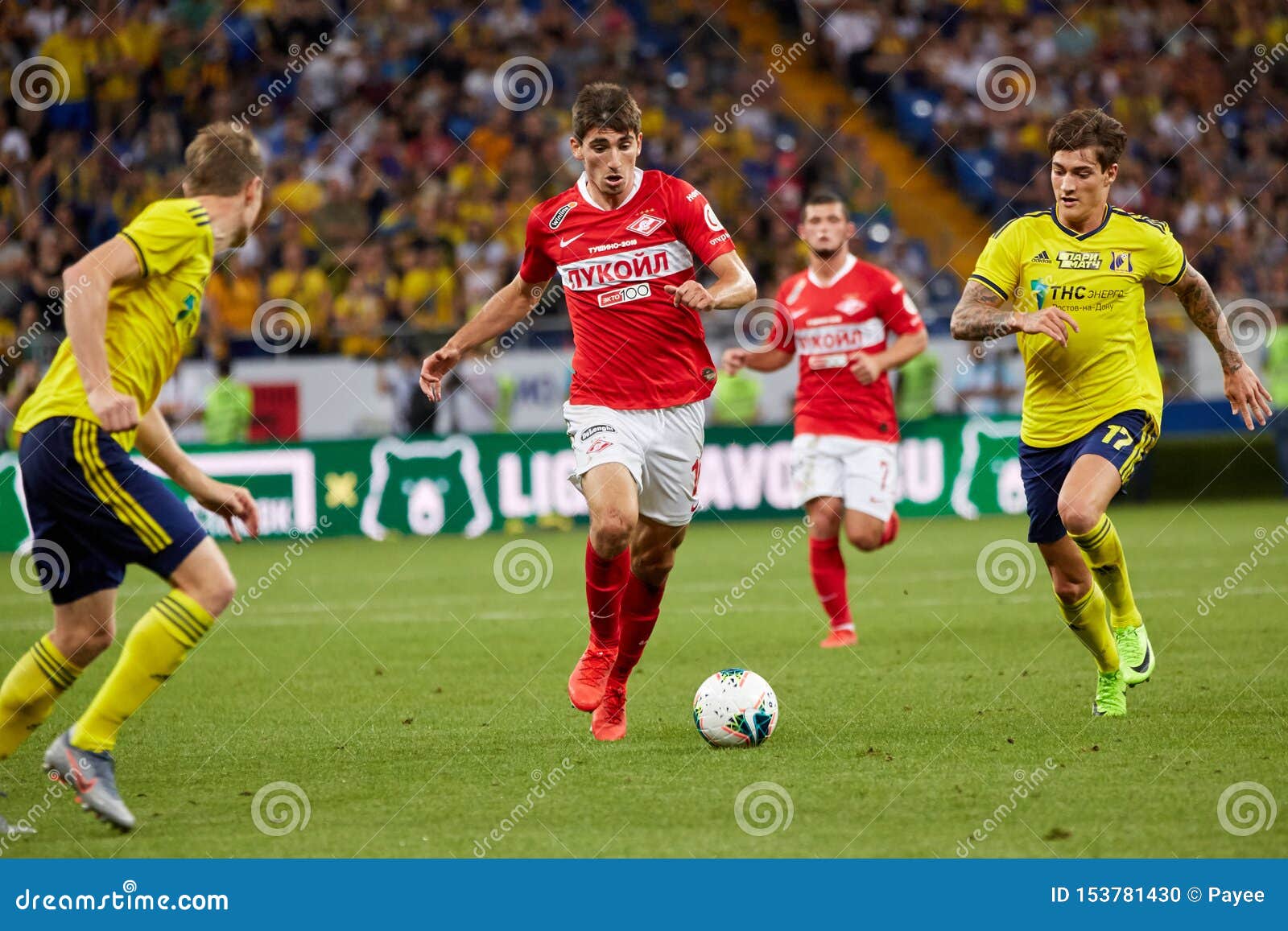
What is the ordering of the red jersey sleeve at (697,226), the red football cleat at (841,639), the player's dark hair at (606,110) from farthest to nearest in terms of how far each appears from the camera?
the red football cleat at (841,639)
the red jersey sleeve at (697,226)
the player's dark hair at (606,110)

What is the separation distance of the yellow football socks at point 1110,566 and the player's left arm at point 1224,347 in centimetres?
77

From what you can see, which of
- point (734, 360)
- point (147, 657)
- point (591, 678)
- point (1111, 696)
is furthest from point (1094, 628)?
point (147, 657)

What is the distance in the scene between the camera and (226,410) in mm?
17891

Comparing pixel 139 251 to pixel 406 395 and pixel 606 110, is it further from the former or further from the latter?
pixel 406 395

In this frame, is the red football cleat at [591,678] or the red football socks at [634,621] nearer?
the red football cleat at [591,678]

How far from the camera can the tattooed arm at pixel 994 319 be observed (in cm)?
607

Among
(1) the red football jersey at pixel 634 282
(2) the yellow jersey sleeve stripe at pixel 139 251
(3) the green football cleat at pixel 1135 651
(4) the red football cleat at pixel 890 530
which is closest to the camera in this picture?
(2) the yellow jersey sleeve stripe at pixel 139 251

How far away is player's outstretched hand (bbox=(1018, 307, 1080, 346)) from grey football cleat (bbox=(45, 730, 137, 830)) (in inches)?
142

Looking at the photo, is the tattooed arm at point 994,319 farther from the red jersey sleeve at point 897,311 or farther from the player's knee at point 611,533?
the red jersey sleeve at point 897,311

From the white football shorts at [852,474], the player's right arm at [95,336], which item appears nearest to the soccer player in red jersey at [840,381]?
the white football shorts at [852,474]

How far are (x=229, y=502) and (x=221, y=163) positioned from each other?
1.09 m

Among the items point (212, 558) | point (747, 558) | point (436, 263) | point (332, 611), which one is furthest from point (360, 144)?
point (212, 558)

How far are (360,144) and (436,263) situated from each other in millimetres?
2970

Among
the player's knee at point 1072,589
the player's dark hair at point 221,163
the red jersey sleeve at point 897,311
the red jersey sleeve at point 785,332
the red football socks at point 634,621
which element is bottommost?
the red football socks at point 634,621
